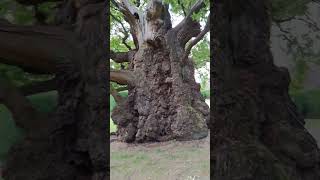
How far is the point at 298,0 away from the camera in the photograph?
4.32 ft

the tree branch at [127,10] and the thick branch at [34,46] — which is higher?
the tree branch at [127,10]

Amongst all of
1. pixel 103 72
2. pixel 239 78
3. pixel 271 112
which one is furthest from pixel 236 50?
pixel 103 72

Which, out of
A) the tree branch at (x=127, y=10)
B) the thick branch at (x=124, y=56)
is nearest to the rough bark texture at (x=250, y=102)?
the tree branch at (x=127, y=10)

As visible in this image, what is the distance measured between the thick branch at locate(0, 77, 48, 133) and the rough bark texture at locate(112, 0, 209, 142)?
245cm

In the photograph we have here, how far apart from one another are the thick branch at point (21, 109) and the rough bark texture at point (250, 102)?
54 centimetres

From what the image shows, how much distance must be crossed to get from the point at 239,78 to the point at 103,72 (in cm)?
42

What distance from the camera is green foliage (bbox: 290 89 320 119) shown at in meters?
1.28

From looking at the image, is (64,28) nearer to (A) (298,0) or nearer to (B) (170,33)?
(A) (298,0)

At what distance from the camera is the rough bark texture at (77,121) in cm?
116

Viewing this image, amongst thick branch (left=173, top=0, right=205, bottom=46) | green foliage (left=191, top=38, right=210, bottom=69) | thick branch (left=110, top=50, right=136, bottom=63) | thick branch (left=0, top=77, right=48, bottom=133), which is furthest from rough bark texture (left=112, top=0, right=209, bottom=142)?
thick branch (left=0, top=77, right=48, bottom=133)

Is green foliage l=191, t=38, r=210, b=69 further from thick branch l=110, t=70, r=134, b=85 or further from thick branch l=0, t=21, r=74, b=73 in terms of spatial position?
thick branch l=0, t=21, r=74, b=73

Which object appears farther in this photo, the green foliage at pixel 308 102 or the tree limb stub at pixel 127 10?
the tree limb stub at pixel 127 10

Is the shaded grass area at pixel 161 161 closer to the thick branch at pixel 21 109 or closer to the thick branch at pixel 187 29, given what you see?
the thick branch at pixel 187 29

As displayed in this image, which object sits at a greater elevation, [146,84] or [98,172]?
[146,84]
